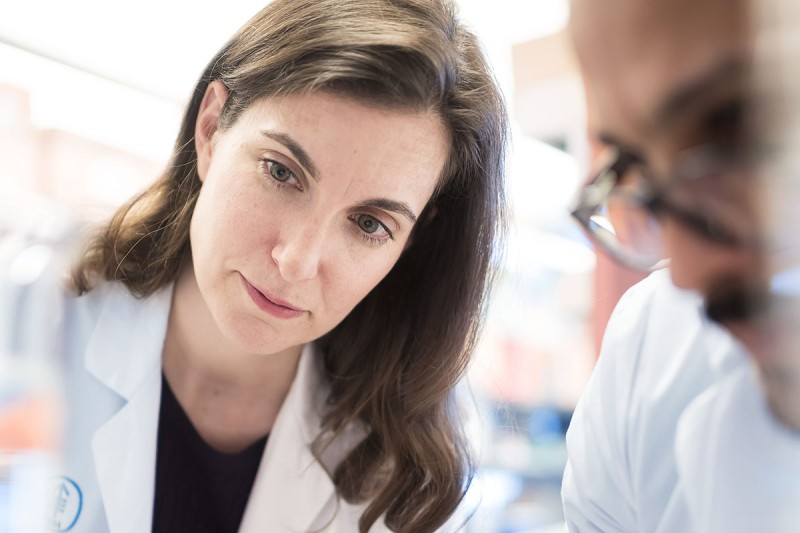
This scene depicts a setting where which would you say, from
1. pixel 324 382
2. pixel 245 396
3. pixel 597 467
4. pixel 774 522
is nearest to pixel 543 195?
pixel 324 382

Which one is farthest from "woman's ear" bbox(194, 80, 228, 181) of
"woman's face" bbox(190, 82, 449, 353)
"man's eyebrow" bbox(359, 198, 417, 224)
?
"man's eyebrow" bbox(359, 198, 417, 224)

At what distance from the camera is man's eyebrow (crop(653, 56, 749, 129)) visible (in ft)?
0.92

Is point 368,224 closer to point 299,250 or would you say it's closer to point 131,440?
point 299,250

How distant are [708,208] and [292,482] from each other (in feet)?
2.61

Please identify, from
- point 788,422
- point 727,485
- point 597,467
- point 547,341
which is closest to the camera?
point 788,422

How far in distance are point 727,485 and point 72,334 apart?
2.55 ft

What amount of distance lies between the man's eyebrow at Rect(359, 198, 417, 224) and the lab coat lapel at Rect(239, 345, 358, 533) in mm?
324

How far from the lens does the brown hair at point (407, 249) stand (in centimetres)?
82

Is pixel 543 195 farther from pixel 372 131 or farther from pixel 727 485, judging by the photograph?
pixel 727 485

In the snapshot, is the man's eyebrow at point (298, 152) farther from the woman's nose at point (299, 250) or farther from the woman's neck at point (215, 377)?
the woman's neck at point (215, 377)

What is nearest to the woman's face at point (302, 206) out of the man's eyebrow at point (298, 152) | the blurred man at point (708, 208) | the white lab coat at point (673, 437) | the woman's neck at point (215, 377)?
the man's eyebrow at point (298, 152)

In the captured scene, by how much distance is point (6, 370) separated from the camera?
81 cm

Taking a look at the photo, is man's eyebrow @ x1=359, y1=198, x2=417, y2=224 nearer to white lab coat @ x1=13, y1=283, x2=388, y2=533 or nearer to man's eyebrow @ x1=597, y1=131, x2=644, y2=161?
white lab coat @ x1=13, y1=283, x2=388, y2=533

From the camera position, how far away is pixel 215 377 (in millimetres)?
1021
